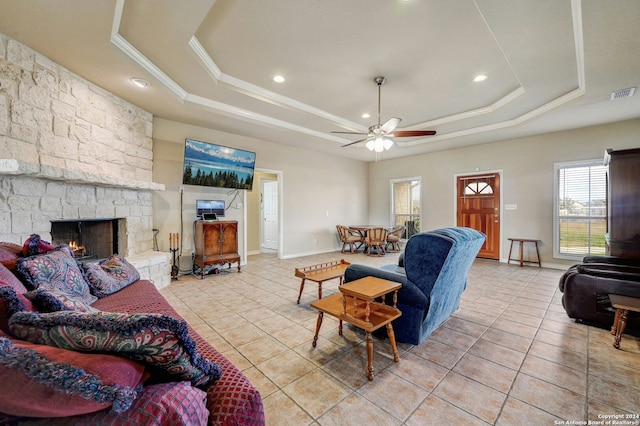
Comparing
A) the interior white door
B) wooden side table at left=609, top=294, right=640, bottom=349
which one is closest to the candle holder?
the interior white door

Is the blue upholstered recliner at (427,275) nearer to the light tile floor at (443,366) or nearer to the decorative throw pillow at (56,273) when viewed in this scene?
the light tile floor at (443,366)

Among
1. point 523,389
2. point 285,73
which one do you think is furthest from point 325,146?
point 523,389

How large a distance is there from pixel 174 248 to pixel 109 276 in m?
2.49

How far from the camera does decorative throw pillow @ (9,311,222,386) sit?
0.81 m

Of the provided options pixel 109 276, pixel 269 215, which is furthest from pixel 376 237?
pixel 109 276

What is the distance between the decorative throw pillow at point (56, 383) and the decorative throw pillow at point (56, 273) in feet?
3.41

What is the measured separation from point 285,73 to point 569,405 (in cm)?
404

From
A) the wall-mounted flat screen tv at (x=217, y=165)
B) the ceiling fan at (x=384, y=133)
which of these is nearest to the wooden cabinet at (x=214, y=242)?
the wall-mounted flat screen tv at (x=217, y=165)

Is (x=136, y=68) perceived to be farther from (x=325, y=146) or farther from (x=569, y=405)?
(x=569, y=405)

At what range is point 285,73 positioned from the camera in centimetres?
350

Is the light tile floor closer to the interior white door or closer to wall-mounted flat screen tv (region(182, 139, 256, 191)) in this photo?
wall-mounted flat screen tv (region(182, 139, 256, 191))

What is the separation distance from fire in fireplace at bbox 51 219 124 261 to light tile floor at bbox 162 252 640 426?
4.72 feet

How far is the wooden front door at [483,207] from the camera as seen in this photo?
20.5 ft

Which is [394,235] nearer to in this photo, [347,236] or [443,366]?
[347,236]
